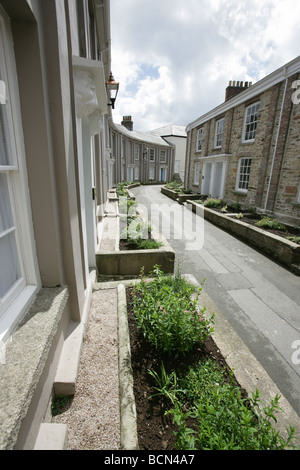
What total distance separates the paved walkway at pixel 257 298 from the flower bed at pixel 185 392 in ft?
3.15

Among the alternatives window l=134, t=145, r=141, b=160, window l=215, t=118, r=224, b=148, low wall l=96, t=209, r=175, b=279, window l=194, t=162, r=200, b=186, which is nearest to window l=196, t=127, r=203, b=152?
window l=194, t=162, r=200, b=186

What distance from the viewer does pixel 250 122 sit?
11.0m

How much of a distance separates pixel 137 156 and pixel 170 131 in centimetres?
1431

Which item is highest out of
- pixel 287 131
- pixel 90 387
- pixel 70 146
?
pixel 287 131

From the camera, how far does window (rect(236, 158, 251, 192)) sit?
11.3 meters

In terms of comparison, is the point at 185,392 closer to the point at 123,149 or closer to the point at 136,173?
the point at 123,149

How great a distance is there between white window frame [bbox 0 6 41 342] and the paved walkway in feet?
9.57

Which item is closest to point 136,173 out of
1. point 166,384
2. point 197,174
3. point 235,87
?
point 197,174

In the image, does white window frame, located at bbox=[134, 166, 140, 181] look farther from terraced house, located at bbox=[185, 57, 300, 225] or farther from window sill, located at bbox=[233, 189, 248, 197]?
window sill, located at bbox=[233, 189, 248, 197]

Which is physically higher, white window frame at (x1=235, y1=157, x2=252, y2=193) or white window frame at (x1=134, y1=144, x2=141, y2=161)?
white window frame at (x1=134, y1=144, x2=141, y2=161)

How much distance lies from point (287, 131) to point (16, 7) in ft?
32.1

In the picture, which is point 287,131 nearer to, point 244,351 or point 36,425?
point 244,351

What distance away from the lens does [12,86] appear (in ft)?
5.33
